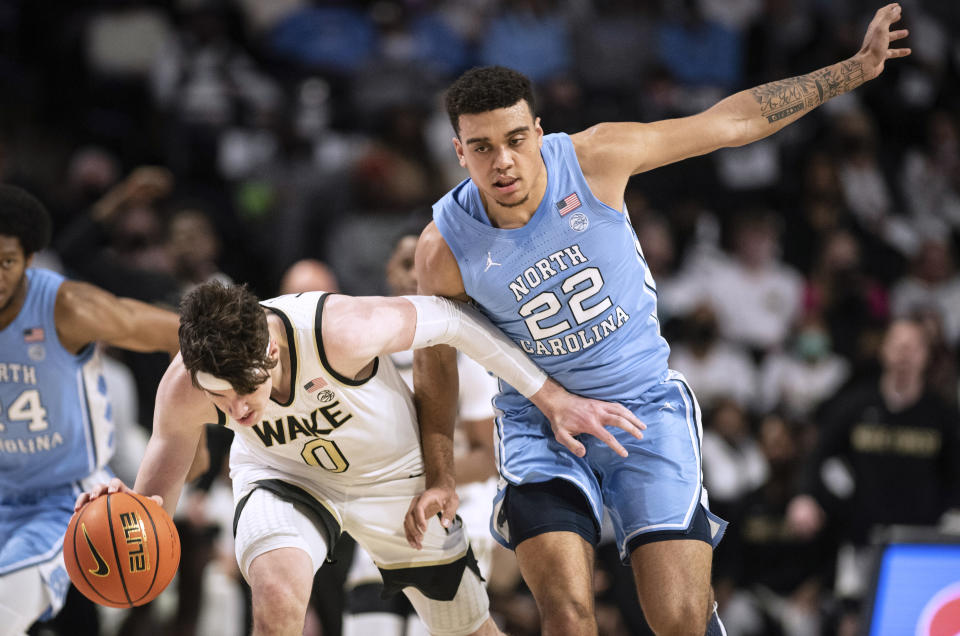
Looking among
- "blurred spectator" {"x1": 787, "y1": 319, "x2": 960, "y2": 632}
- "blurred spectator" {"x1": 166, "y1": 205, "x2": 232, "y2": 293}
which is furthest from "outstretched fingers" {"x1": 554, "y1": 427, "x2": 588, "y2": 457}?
"blurred spectator" {"x1": 166, "y1": 205, "x2": 232, "y2": 293}

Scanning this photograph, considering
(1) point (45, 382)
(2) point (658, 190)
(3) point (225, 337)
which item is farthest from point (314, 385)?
(2) point (658, 190)

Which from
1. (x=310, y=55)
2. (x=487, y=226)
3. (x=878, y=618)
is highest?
(x=310, y=55)

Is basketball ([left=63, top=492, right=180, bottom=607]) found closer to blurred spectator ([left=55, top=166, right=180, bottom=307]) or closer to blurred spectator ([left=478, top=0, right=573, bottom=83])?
blurred spectator ([left=55, top=166, right=180, bottom=307])

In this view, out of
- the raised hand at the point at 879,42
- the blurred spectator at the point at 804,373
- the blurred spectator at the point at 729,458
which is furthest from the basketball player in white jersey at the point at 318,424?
the blurred spectator at the point at 804,373

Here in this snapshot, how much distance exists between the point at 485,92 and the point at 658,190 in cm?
672

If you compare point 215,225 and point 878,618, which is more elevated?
point 215,225

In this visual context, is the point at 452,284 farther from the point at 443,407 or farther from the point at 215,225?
the point at 215,225

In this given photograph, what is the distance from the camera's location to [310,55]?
11008 mm

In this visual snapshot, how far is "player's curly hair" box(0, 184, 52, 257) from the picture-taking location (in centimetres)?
460

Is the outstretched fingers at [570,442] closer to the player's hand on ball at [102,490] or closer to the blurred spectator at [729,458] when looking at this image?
the player's hand on ball at [102,490]

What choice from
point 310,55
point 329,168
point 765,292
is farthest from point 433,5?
point 765,292

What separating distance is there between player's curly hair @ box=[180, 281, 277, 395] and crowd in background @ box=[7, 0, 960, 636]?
10.1ft

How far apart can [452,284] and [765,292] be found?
6.40 meters

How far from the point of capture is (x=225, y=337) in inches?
145
